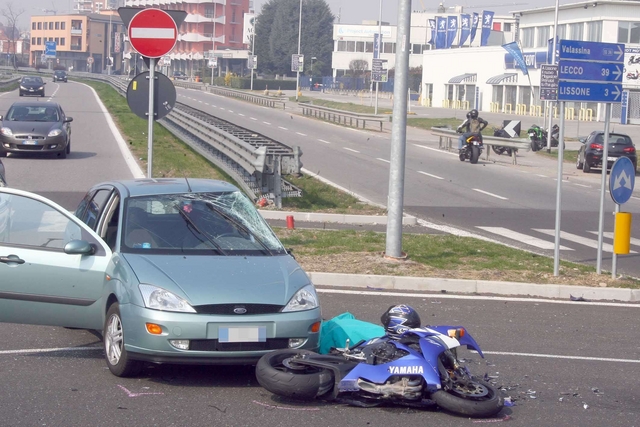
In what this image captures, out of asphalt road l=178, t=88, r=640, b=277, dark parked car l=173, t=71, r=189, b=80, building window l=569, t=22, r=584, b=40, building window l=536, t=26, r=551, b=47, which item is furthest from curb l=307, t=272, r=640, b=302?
dark parked car l=173, t=71, r=189, b=80

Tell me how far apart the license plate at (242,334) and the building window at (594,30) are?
56.8m

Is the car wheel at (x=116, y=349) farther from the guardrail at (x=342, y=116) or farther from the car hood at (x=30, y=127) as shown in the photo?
the guardrail at (x=342, y=116)

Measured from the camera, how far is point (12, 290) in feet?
21.3

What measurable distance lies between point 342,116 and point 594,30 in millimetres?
19820

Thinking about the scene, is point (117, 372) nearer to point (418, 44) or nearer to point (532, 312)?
point (532, 312)

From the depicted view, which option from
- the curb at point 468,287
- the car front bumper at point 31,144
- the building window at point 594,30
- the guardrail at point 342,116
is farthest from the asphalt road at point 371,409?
the building window at point 594,30

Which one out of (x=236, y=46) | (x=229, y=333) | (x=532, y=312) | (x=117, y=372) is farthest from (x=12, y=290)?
(x=236, y=46)

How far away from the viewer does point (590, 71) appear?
1132 centimetres

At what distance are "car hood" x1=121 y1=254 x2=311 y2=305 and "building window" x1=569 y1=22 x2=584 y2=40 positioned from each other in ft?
190

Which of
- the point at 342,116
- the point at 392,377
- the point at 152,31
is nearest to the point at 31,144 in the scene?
the point at 152,31

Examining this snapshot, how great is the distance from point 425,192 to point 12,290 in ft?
54.7

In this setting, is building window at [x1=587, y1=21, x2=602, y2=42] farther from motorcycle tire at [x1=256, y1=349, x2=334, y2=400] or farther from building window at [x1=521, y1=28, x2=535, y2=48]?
motorcycle tire at [x1=256, y1=349, x2=334, y2=400]

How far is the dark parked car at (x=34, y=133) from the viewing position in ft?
76.6

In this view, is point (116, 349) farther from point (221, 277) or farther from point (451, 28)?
point (451, 28)
